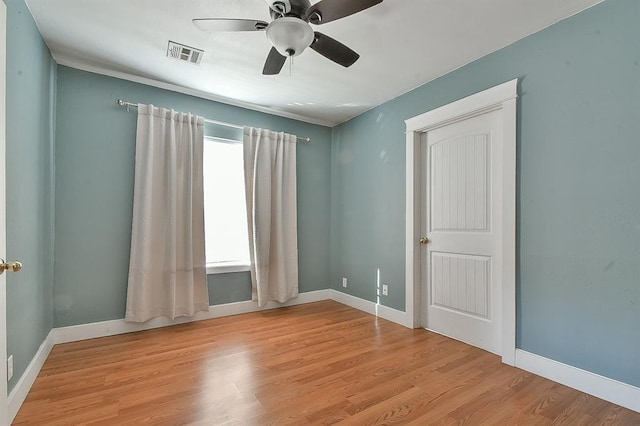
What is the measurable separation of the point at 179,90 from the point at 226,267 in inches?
78.3

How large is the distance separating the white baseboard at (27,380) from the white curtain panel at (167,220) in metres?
0.62

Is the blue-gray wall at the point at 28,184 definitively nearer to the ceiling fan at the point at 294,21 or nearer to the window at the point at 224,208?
the ceiling fan at the point at 294,21

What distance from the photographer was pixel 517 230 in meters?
2.31

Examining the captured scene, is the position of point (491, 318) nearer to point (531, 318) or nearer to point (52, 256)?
point (531, 318)

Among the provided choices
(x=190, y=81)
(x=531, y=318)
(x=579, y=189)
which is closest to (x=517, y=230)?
(x=579, y=189)

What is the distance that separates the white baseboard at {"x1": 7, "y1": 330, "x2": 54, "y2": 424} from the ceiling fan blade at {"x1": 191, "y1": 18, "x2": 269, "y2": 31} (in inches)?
89.6

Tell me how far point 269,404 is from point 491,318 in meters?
1.90

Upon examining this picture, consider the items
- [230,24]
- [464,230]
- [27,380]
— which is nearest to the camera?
[230,24]

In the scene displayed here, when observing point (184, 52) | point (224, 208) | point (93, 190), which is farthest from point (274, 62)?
point (93, 190)

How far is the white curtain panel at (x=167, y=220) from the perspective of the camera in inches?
116

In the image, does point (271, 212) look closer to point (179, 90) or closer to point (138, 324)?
point (179, 90)

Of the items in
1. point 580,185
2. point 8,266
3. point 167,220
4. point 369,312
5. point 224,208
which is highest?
point 580,185

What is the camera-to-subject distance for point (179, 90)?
10.7 ft

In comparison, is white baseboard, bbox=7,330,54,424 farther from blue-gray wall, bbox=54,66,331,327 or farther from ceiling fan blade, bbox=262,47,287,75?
ceiling fan blade, bbox=262,47,287,75
